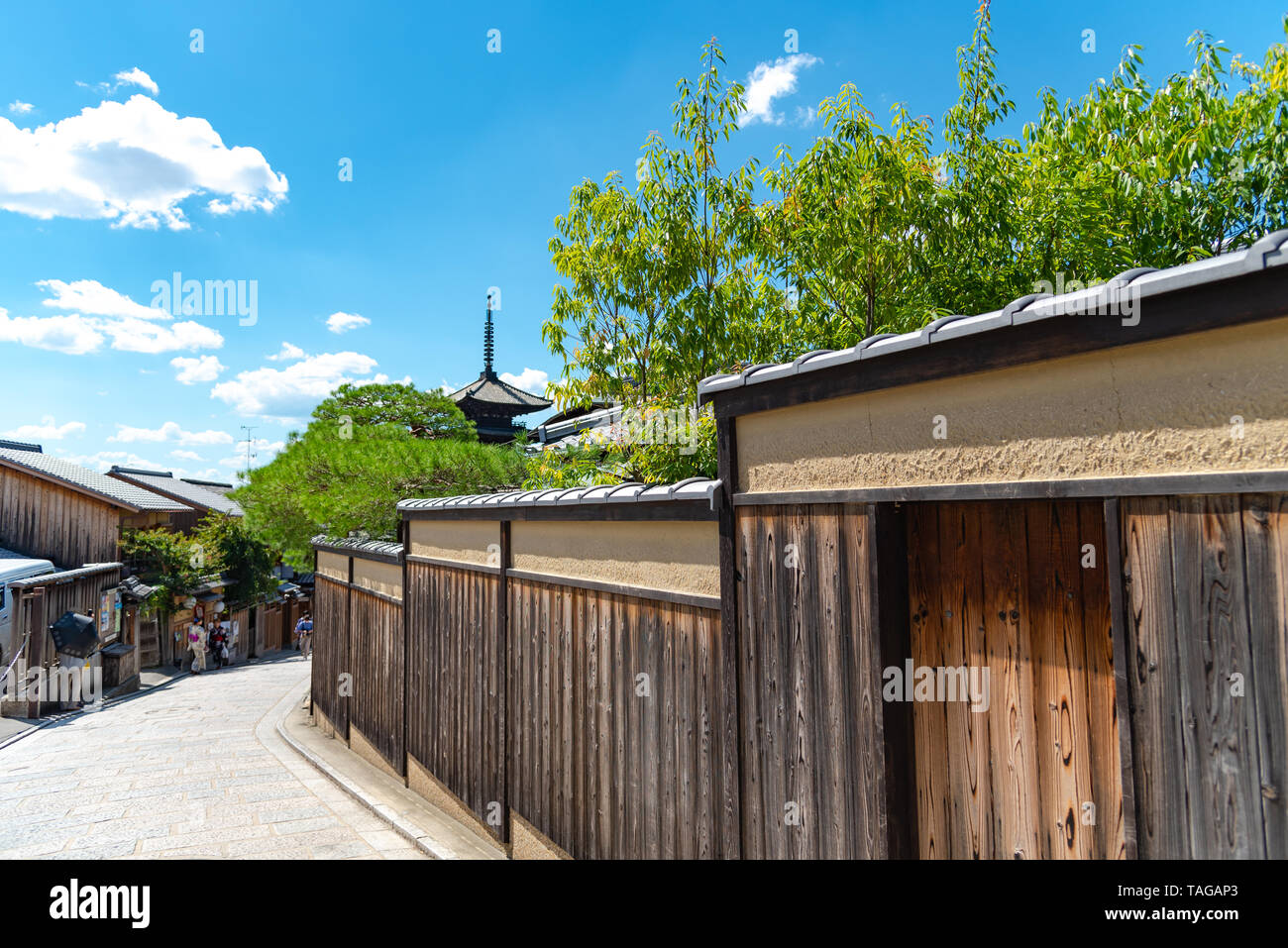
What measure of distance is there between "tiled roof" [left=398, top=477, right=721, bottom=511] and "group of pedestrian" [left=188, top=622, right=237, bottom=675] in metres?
21.1

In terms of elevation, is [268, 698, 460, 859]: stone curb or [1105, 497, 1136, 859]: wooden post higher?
[1105, 497, 1136, 859]: wooden post

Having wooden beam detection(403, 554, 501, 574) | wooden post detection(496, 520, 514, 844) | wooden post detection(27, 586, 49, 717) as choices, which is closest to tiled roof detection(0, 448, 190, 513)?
wooden post detection(27, 586, 49, 717)

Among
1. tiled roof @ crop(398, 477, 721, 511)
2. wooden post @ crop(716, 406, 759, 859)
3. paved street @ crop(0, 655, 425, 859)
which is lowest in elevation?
paved street @ crop(0, 655, 425, 859)

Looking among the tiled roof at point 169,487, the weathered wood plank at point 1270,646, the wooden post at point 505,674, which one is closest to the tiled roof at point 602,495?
the wooden post at point 505,674

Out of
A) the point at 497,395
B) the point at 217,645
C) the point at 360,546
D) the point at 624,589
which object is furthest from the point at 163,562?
the point at 624,589

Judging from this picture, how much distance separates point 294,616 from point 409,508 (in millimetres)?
31219

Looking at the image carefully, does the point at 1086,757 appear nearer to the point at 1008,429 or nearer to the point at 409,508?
the point at 1008,429

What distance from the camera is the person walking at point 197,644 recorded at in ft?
78.6

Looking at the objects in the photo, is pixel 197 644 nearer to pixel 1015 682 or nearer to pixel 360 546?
pixel 360 546

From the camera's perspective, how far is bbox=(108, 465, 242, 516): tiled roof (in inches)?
1318

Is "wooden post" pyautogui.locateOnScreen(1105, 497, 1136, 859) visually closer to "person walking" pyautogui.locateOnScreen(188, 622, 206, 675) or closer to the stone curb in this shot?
the stone curb
